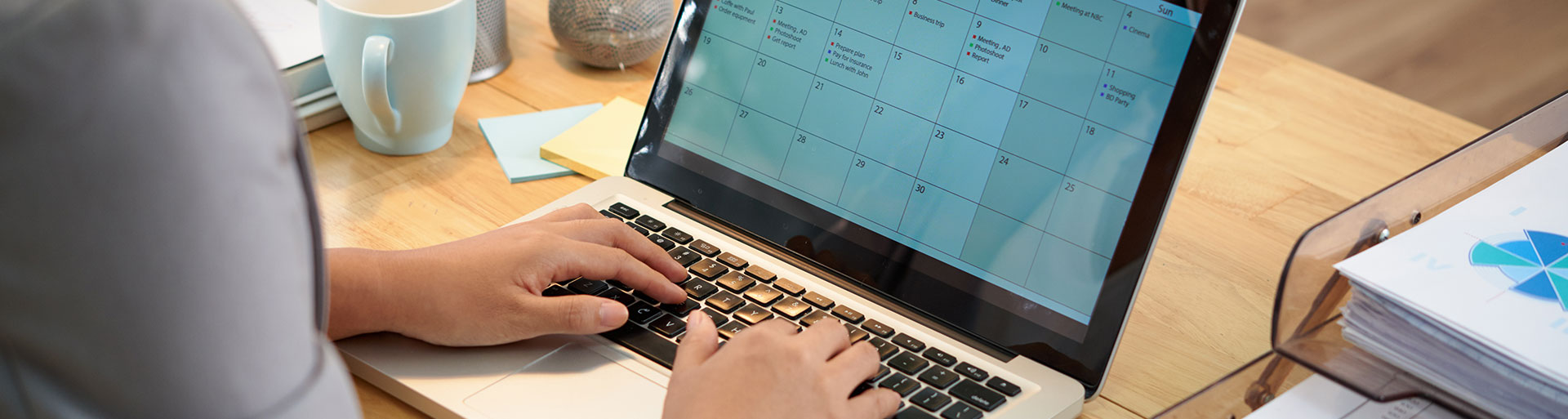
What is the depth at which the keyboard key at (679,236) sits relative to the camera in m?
0.75

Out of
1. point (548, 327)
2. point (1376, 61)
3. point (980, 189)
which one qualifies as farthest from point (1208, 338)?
point (1376, 61)

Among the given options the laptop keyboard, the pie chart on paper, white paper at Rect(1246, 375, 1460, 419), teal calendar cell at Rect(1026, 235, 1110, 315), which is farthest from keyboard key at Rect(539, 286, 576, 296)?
the pie chart on paper

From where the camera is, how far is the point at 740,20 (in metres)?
0.79

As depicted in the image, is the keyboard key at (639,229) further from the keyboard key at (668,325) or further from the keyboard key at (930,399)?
the keyboard key at (930,399)

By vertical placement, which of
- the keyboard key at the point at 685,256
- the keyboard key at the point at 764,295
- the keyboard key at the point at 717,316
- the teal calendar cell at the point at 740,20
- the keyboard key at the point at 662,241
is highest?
the teal calendar cell at the point at 740,20

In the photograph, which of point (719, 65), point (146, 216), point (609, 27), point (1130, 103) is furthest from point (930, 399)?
point (609, 27)

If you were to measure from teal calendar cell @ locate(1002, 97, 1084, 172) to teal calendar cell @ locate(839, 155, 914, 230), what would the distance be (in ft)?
0.26

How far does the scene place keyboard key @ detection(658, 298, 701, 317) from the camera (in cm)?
67

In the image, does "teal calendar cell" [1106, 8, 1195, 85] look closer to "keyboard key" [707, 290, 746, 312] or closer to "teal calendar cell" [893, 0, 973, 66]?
"teal calendar cell" [893, 0, 973, 66]

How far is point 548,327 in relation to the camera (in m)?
0.62

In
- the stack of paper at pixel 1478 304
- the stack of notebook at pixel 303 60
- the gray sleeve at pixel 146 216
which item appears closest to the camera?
the gray sleeve at pixel 146 216

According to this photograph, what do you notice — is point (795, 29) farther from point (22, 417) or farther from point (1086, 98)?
point (22, 417)

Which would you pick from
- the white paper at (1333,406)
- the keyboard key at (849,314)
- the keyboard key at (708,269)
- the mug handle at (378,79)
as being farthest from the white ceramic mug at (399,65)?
the white paper at (1333,406)

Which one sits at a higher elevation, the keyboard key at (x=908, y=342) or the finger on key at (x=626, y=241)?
the keyboard key at (x=908, y=342)
